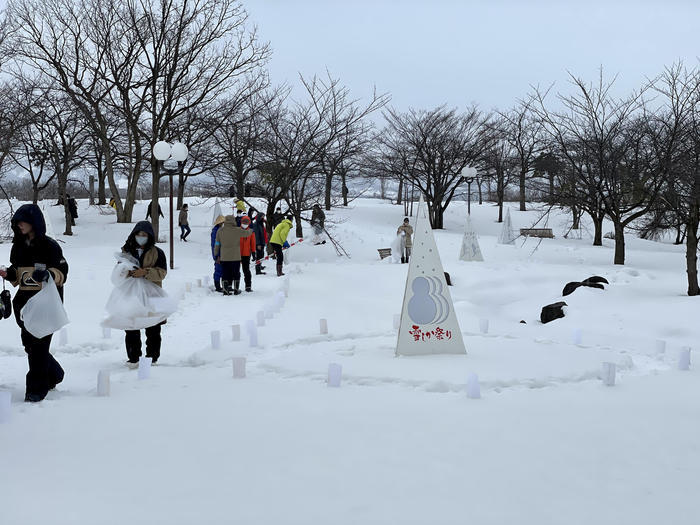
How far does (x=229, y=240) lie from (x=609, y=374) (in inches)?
271

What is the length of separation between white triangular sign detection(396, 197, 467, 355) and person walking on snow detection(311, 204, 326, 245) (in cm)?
1240

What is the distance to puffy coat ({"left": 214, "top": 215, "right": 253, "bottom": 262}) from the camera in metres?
10.6

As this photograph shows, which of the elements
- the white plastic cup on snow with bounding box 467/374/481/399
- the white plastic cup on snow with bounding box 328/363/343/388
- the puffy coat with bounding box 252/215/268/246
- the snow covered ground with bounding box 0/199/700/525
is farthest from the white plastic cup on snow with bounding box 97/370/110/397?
the puffy coat with bounding box 252/215/268/246

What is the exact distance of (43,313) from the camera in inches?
178

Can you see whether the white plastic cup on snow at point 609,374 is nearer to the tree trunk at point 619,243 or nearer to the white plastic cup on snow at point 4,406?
the white plastic cup on snow at point 4,406

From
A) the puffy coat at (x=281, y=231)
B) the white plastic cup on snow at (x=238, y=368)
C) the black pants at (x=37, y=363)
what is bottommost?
the white plastic cup on snow at (x=238, y=368)

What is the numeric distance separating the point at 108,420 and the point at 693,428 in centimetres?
399

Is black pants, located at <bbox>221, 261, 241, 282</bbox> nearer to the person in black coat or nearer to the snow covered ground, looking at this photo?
the snow covered ground

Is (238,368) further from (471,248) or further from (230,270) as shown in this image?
(471,248)

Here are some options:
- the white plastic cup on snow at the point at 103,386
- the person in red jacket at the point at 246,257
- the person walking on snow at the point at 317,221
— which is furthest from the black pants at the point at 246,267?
the person walking on snow at the point at 317,221

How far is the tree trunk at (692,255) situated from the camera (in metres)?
11.2

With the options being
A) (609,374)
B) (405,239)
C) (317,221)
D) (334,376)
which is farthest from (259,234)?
(609,374)

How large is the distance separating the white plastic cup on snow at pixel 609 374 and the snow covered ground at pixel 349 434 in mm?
90

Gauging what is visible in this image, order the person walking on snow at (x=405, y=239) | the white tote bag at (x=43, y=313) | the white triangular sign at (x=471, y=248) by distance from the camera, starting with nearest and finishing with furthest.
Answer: the white tote bag at (x=43, y=313) < the person walking on snow at (x=405, y=239) < the white triangular sign at (x=471, y=248)
